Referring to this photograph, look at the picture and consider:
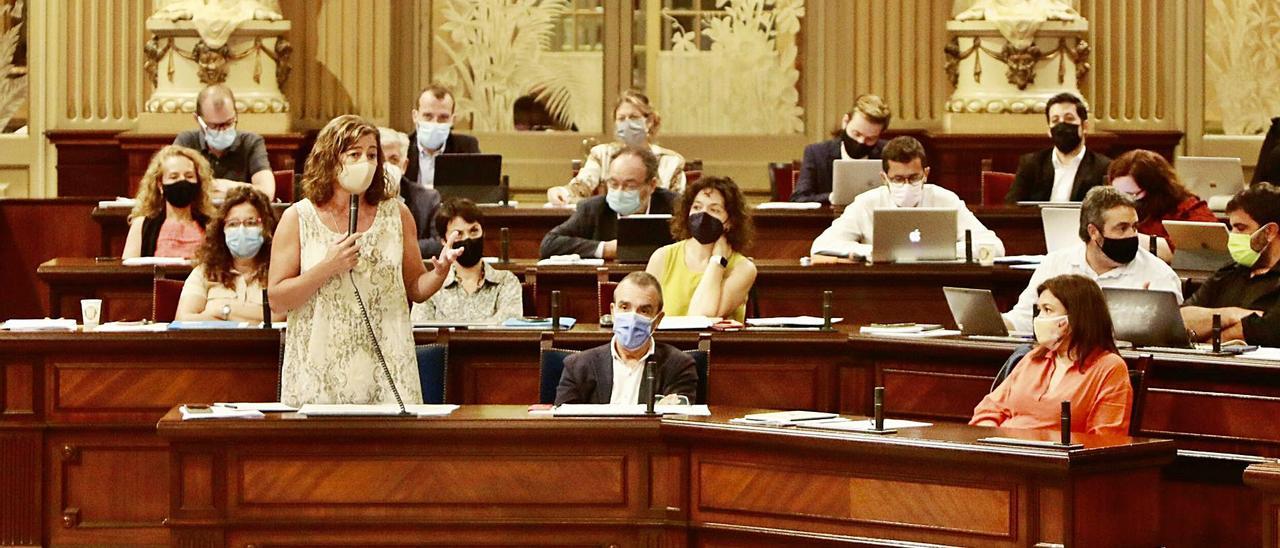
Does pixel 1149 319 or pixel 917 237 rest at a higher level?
pixel 917 237

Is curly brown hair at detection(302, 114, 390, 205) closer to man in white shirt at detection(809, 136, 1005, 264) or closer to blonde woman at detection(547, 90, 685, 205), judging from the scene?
man in white shirt at detection(809, 136, 1005, 264)

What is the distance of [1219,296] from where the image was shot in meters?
7.08

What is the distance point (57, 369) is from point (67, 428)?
0.67 ft

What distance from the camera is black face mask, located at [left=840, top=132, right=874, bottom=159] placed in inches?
411

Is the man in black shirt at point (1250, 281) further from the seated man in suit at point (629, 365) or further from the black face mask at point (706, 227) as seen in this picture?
the seated man in suit at point (629, 365)

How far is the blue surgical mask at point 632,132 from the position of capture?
10297 millimetres

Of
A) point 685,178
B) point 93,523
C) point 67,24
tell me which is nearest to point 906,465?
point 93,523

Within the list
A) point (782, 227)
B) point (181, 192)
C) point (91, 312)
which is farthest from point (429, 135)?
point (91, 312)

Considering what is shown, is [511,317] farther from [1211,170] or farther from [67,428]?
[1211,170]

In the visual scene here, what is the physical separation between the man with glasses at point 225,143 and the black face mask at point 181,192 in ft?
4.26

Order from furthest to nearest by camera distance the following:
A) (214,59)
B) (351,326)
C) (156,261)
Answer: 1. (214,59)
2. (156,261)
3. (351,326)

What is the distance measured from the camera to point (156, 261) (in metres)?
8.40

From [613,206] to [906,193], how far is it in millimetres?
1289

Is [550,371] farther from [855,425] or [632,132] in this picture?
[632,132]
